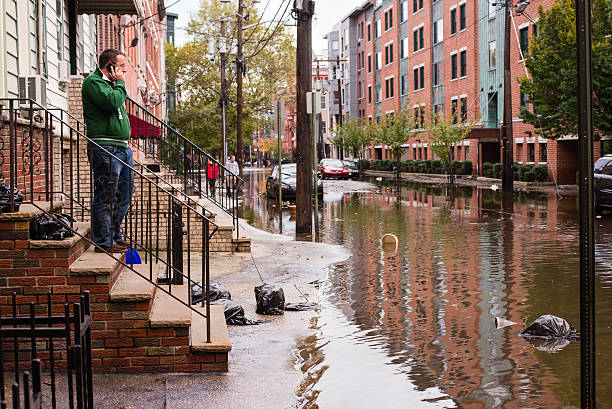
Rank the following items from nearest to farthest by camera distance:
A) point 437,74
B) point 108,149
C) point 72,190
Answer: point 108,149 < point 72,190 < point 437,74

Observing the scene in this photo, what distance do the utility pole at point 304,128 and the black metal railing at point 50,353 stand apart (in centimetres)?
1240

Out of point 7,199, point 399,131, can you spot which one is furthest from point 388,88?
point 7,199

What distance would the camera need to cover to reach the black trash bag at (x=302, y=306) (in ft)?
31.6

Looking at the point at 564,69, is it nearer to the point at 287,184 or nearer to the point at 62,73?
the point at 287,184

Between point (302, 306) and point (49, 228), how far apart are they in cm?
371

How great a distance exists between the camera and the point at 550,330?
7.88 metres

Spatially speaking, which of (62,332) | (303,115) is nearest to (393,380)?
(62,332)

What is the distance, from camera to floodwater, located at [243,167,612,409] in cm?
618

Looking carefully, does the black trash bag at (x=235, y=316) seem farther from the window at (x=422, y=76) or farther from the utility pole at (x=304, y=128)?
the window at (x=422, y=76)

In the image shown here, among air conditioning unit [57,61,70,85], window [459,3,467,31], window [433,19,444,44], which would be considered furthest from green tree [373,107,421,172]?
air conditioning unit [57,61,70,85]

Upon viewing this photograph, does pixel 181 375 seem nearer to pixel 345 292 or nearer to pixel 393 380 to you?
pixel 393 380

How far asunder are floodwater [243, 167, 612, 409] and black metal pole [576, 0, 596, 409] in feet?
4.72

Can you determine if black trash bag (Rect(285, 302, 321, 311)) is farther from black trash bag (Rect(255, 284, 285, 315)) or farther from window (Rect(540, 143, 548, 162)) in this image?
window (Rect(540, 143, 548, 162))

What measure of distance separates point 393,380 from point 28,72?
6700 millimetres
